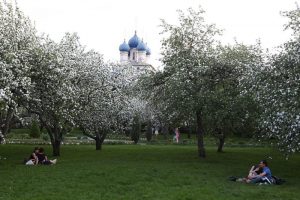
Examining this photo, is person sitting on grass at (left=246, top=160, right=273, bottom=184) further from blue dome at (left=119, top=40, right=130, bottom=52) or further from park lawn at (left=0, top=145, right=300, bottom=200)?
blue dome at (left=119, top=40, right=130, bottom=52)

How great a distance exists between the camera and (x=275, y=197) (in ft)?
46.4

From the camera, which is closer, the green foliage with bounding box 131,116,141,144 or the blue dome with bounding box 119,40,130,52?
the green foliage with bounding box 131,116,141,144

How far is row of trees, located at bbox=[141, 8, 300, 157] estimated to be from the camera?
17484 mm

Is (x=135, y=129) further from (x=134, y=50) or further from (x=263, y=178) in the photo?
(x=134, y=50)

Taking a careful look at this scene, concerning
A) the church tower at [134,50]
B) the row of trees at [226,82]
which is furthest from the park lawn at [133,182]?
the church tower at [134,50]

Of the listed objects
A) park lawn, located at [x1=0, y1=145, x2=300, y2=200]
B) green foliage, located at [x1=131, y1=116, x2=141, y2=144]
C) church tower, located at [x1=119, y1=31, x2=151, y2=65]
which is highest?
church tower, located at [x1=119, y1=31, x2=151, y2=65]

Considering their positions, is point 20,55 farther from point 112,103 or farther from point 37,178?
point 112,103

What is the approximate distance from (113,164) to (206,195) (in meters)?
9.22

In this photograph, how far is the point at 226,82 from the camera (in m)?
25.4

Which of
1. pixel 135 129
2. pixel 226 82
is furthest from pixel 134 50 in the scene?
pixel 226 82

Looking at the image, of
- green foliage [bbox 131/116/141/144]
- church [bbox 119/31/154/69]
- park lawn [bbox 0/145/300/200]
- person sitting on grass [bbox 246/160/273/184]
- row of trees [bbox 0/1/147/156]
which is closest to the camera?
park lawn [bbox 0/145/300/200]

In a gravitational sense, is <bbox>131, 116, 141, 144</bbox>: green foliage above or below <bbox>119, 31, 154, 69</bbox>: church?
below

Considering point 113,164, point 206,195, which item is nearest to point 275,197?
point 206,195

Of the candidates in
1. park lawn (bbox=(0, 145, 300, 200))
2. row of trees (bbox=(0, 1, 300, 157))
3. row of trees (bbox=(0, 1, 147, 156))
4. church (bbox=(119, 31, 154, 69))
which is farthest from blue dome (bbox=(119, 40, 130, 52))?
park lawn (bbox=(0, 145, 300, 200))
